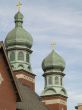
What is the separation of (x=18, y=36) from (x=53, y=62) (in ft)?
29.6

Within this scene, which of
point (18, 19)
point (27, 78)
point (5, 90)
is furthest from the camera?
point (18, 19)

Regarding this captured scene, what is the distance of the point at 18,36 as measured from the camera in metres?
81.2

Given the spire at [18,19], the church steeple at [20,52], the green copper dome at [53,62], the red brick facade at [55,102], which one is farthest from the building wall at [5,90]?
the green copper dome at [53,62]

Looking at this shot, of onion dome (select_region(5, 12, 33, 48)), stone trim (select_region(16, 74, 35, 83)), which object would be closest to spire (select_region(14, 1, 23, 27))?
onion dome (select_region(5, 12, 33, 48))

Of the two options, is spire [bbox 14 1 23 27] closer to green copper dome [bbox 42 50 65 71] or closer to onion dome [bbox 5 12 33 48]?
onion dome [bbox 5 12 33 48]

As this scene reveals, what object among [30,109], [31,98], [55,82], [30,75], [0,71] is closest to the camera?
[0,71]

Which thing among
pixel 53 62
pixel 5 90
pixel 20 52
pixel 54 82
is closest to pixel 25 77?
pixel 20 52

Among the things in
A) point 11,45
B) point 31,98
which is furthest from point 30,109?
point 11,45

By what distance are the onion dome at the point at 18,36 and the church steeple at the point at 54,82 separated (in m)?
6.97

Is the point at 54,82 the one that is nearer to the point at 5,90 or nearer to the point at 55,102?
the point at 55,102

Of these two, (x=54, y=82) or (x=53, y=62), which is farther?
(x=53, y=62)

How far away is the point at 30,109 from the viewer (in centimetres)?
6028

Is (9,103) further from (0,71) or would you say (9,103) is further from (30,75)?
(30,75)

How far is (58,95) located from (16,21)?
14.5m
